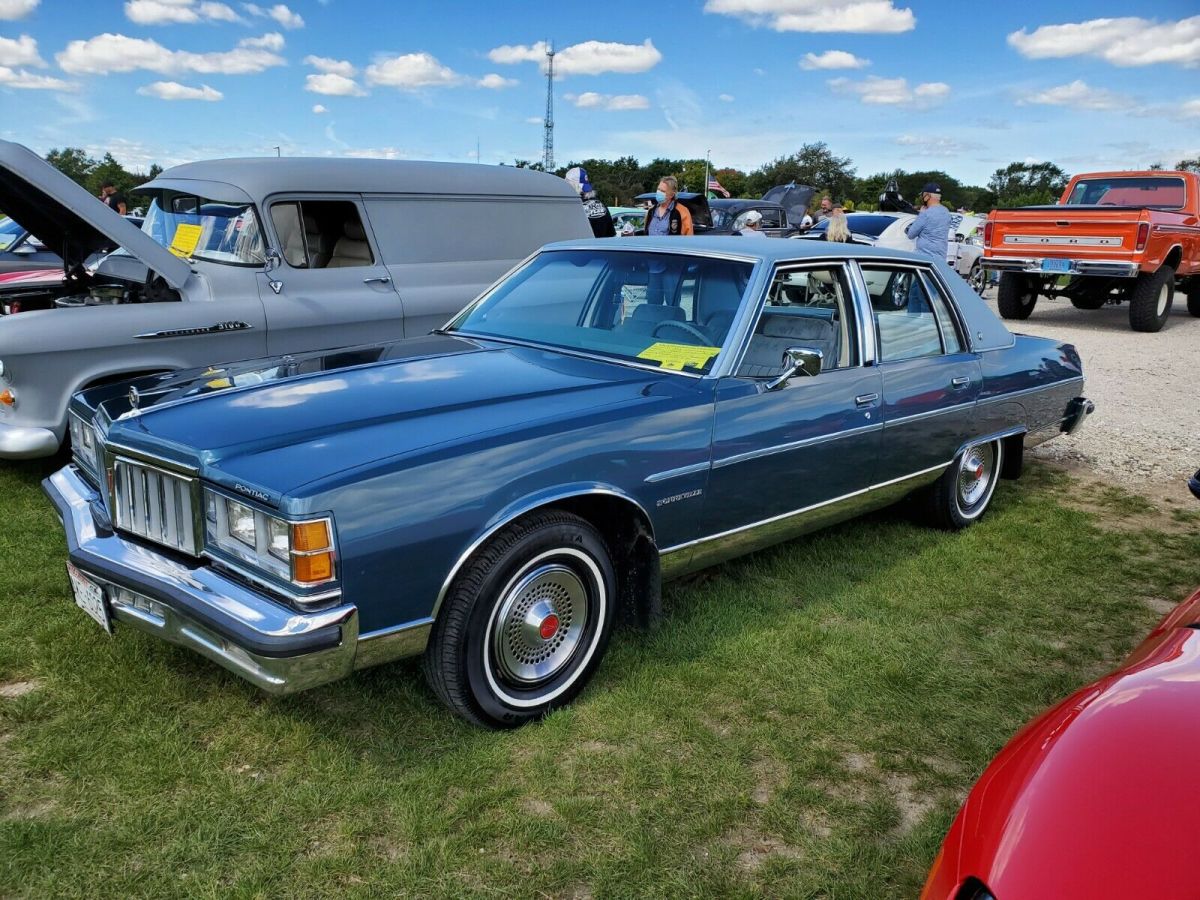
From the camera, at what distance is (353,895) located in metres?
2.29

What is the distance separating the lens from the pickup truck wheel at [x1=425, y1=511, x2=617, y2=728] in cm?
278

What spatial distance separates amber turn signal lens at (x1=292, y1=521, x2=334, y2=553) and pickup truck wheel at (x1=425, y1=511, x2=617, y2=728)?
46 centimetres

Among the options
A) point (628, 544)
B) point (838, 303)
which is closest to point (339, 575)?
point (628, 544)

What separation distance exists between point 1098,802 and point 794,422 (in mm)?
2212

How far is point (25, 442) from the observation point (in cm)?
480

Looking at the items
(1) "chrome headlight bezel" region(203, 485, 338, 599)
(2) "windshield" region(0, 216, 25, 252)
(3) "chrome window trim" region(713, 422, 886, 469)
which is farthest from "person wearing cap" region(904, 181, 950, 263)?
(1) "chrome headlight bezel" region(203, 485, 338, 599)

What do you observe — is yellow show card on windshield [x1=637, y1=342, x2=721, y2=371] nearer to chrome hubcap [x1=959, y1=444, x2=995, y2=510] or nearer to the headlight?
the headlight

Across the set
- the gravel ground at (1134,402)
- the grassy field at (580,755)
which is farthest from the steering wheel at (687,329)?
the gravel ground at (1134,402)

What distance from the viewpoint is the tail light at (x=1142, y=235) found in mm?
11500

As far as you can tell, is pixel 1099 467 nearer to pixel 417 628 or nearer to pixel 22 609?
pixel 417 628

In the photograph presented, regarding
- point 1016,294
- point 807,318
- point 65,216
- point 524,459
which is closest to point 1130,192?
point 1016,294

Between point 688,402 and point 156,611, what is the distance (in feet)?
5.99

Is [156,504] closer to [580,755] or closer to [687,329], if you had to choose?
[580,755]

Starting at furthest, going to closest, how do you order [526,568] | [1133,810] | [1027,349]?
1. [1027,349]
2. [526,568]
3. [1133,810]
